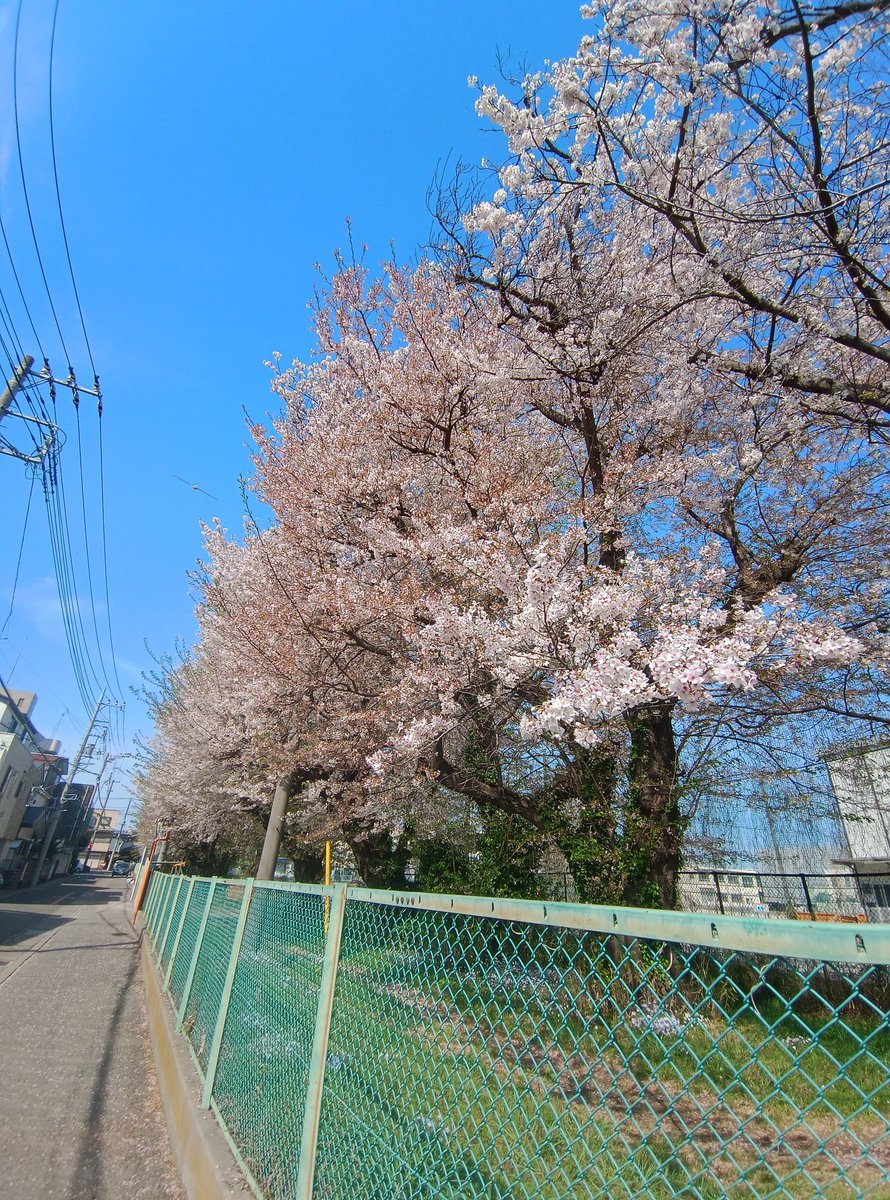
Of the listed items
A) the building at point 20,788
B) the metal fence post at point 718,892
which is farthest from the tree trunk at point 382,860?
the building at point 20,788

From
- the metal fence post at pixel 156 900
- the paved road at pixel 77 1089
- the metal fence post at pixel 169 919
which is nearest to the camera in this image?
the paved road at pixel 77 1089

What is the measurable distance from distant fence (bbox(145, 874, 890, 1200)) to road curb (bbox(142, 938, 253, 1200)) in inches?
3.4

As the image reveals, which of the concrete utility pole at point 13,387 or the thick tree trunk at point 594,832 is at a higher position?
the concrete utility pole at point 13,387

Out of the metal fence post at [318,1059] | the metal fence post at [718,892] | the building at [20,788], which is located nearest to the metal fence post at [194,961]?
the metal fence post at [318,1059]

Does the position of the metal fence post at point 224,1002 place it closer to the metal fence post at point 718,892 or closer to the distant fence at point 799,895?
the distant fence at point 799,895

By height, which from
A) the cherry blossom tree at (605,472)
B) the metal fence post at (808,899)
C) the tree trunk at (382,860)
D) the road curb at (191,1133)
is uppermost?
the cherry blossom tree at (605,472)

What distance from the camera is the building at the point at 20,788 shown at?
119ft

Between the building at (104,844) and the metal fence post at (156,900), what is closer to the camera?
the metal fence post at (156,900)

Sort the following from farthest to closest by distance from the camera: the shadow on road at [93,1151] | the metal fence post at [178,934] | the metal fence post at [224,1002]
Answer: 1. the metal fence post at [178,934]
2. the metal fence post at [224,1002]
3. the shadow on road at [93,1151]

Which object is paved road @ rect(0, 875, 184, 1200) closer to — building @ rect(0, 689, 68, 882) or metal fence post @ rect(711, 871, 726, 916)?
metal fence post @ rect(711, 871, 726, 916)

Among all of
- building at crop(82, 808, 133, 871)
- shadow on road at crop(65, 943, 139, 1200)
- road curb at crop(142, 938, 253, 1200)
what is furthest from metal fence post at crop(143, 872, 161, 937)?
building at crop(82, 808, 133, 871)

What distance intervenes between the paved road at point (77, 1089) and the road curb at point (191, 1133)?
0.11 metres

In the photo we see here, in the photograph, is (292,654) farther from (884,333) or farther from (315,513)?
(884,333)

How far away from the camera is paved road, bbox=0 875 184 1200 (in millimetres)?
3801
